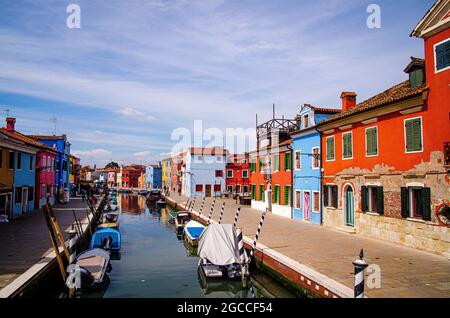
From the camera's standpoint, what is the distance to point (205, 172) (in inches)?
2309

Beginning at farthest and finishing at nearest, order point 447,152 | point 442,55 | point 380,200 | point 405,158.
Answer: point 380,200
point 405,158
point 442,55
point 447,152

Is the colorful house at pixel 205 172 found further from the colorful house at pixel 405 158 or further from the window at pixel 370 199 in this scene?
the window at pixel 370 199

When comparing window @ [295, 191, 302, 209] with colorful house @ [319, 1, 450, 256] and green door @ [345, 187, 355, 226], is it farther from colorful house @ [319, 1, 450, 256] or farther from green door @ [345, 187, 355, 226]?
green door @ [345, 187, 355, 226]

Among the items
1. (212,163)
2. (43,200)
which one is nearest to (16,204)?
(43,200)

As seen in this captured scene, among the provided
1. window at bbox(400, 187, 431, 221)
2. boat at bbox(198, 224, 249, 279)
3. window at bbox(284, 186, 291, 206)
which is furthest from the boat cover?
window at bbox(284, 186, 291, 206)

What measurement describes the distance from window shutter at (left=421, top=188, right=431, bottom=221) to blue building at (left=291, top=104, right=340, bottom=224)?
8.56 meters

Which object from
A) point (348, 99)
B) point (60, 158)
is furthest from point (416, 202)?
point (60, 158)

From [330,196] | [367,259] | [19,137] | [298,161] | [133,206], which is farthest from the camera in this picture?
[133,206]

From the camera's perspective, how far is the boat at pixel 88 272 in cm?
1140

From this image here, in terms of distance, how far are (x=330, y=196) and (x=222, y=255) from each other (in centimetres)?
996

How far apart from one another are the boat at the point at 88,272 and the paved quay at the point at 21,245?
1.46m

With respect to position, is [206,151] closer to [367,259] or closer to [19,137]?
[19,137]
